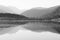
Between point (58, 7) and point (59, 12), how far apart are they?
326 cm

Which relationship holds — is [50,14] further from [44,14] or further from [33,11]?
[33,11]

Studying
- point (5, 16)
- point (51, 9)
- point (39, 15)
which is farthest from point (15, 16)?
point (51, 9)

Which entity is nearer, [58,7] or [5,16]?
[5,16]

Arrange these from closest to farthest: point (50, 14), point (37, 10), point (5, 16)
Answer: point (5, 16) → point (50, 14) → point (37, 10)

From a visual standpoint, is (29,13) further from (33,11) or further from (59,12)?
(59,12)

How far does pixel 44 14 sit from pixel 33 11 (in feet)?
27.9

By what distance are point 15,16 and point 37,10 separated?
23.7 metres

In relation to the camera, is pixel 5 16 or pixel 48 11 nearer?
pixel 5 16

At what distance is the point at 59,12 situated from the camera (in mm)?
86000

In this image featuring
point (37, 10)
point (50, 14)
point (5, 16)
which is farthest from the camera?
point (37, 10)

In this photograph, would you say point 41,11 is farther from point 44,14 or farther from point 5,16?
point 5,16

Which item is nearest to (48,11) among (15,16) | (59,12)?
(59,12)

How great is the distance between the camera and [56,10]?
84250mm

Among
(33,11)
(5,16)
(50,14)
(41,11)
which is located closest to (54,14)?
(50,14)
